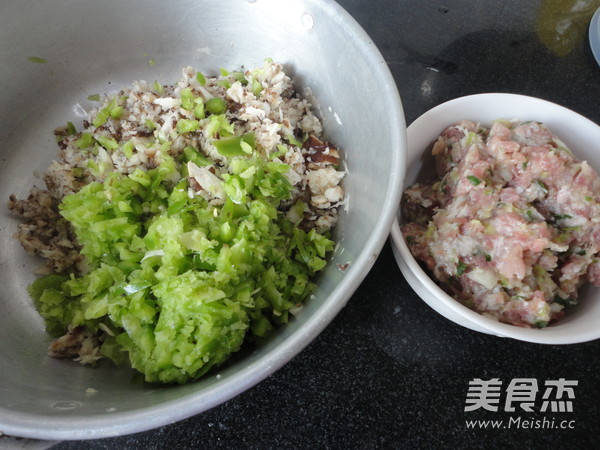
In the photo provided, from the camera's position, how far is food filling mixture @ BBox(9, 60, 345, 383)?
1.14 meters

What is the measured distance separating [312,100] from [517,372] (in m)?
1.19

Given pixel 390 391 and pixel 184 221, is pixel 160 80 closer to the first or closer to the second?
pixel 184 221

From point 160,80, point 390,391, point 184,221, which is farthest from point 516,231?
point 160,80

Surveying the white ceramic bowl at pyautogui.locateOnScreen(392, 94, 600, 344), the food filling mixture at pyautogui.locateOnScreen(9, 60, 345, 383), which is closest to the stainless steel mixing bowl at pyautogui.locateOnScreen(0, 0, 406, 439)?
the food filling mixture at pyautogui.locateOnScreen(9, 60, 345, 383)

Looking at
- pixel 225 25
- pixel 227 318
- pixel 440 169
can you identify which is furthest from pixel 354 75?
pixel 227 318

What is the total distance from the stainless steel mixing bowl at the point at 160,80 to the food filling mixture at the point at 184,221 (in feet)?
0.24

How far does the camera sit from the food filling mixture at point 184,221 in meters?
1.14

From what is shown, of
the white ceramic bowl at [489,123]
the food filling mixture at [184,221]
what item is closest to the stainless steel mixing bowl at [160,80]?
the food filling mixture at [184,221]

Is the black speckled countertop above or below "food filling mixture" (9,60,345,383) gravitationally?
below

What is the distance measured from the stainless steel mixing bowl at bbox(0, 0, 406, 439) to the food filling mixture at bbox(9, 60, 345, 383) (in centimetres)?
7

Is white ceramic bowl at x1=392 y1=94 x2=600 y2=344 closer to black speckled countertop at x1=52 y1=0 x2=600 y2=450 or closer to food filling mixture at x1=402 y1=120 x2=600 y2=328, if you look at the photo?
food filling mixture at x1=402 y1=120 x2=600 y2=328

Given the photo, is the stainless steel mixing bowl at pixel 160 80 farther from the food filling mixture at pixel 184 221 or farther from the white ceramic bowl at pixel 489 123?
the white ceramic bowl at pixel 489 123

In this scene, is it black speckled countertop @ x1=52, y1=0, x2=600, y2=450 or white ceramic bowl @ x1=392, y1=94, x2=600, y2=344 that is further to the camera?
black speckled countertop @ x1=52, y1=0, x2=600, y2=450

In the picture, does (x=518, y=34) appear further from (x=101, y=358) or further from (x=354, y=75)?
(x=101, y=358)
